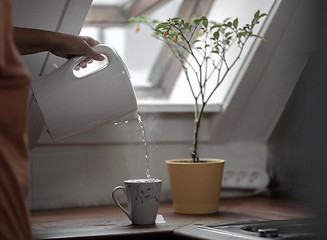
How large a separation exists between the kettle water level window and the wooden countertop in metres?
0.35

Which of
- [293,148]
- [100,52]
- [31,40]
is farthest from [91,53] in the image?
[293,148]

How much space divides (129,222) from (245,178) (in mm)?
579

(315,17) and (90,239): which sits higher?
(315,17)

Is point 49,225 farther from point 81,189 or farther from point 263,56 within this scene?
point 263,56

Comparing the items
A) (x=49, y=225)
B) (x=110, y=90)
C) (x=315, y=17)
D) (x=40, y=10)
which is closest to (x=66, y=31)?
(x=40, y=10)

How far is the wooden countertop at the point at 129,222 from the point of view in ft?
3.40

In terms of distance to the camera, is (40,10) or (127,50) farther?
(127,50)

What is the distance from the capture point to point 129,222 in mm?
1188

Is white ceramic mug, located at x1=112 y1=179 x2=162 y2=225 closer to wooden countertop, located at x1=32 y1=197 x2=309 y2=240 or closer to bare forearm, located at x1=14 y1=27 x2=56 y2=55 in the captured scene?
wooden countertop, located at x1=32 y1=197 x2=309 y2=240

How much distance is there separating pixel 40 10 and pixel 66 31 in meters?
0.12

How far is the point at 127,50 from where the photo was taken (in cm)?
191

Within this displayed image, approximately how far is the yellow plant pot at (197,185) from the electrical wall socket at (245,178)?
0.94 feet

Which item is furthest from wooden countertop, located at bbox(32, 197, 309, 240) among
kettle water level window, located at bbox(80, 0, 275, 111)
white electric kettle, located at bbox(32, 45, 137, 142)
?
kettle water level window, located at bbox(80, 0, 275, 111)

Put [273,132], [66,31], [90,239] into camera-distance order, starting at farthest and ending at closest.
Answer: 1. [273,132]
2. [66,31]
3. [90,239]
